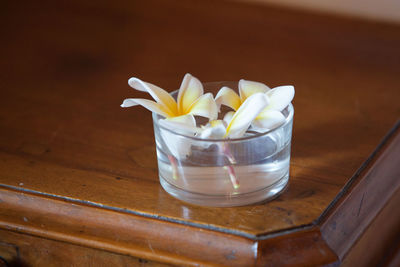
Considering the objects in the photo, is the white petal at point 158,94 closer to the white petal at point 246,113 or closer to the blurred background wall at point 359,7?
the white petal at point 246,113

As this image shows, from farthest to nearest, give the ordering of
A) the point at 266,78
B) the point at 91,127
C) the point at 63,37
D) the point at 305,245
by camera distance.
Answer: the point at 63,37
the point at 266,78
the point at 91,127
the point at 305,245

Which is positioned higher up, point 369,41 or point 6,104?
point 369,41

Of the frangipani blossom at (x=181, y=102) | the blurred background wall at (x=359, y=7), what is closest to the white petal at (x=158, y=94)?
the frangipani blossom at (x=181, y=102)

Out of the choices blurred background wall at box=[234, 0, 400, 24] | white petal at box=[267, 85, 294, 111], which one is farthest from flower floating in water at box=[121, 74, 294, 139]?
blurred background wall at box=[234, 0, 400, 24]

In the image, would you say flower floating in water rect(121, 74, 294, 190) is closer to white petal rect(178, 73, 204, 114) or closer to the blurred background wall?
white petal rect(178, 73, 204, 114)

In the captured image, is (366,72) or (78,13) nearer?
(366,72)

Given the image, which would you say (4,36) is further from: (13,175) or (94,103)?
(13,175)

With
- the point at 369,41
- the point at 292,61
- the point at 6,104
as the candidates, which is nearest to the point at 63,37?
the point at 6,104

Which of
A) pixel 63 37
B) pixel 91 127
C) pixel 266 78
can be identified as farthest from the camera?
pixel 63 37
